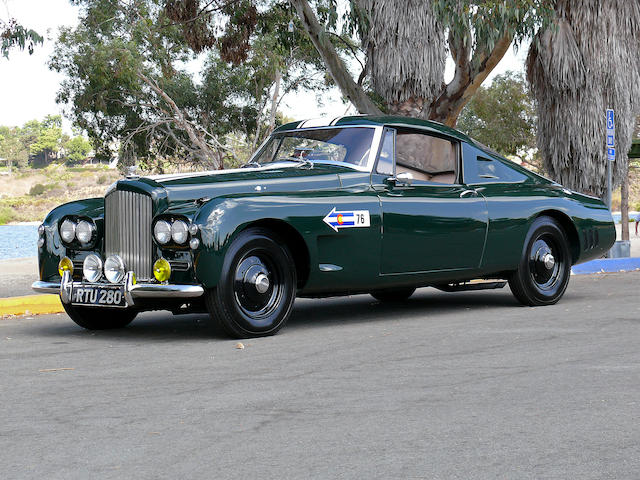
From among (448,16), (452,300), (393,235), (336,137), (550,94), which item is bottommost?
(452,300)

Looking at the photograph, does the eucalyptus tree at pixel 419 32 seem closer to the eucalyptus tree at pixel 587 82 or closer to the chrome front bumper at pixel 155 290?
the eucalyptus tree at pixel 587 82

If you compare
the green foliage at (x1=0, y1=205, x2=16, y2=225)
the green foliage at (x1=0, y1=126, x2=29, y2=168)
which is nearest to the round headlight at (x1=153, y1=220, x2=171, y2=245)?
the green foliage at (x1=0, y1=205, x2=16, y2=225)

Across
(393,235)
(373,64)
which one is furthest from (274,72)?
(393,235)

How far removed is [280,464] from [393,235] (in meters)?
4.21

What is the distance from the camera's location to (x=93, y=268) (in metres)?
7.25

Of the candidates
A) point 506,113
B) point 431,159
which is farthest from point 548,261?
point 506,113

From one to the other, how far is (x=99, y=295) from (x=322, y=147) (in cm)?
233

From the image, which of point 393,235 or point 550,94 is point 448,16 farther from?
point 393,235

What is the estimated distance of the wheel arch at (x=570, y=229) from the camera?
920 centimetres

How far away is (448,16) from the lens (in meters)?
Answer: 15.0

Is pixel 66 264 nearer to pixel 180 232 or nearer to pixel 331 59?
pixel 180 232

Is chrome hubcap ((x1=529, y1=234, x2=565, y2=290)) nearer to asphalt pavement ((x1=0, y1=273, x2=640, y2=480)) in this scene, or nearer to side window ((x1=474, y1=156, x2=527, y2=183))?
side window ((x1=474, y1=156, x2=527, y2=183))

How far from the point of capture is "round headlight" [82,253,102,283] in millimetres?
7238

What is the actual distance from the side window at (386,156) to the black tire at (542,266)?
1.68 m
